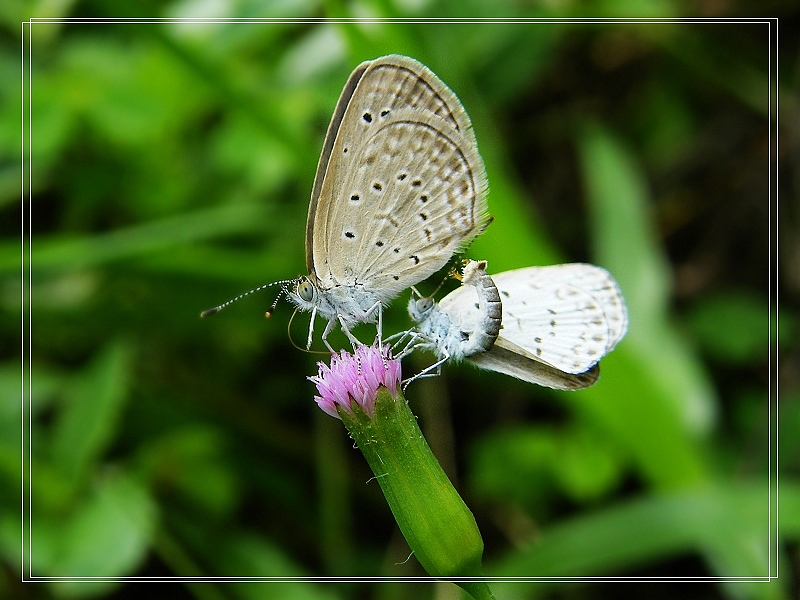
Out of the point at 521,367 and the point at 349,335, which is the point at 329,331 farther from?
the point at 521,367

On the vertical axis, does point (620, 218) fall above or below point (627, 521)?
above

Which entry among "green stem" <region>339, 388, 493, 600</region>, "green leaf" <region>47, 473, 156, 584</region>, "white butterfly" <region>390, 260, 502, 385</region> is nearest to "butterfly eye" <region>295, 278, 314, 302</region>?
"white butterfly" <region>390, 260, 502, 385</region>

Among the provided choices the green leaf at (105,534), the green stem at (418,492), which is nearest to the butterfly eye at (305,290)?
the green stem at (418,492)

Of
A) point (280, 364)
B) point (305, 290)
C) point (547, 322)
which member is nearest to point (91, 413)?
point (280, 364)

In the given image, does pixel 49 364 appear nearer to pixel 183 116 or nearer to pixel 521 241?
pixel 183 116

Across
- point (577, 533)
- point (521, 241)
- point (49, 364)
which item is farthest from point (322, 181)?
point (49, 364)

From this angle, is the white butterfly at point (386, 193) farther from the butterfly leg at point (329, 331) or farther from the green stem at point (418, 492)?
the green stem at point (418, 492)
